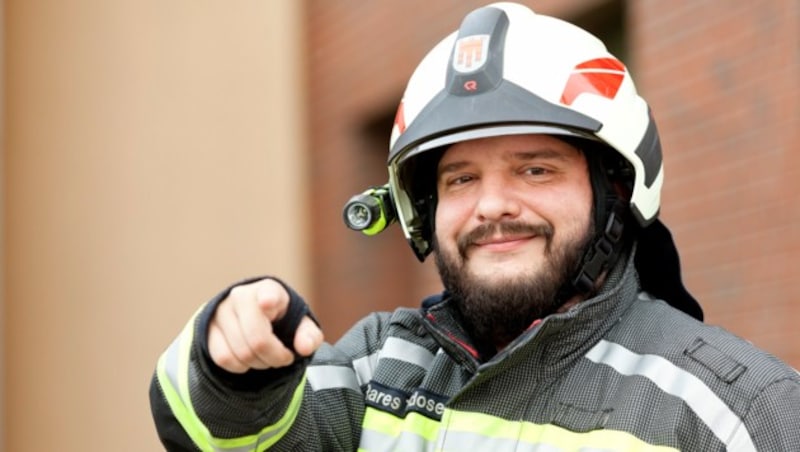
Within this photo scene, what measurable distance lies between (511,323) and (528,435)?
1.14ft

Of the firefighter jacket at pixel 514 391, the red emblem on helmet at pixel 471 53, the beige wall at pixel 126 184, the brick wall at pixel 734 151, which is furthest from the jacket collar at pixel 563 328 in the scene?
the beige wall at pixel 126 184

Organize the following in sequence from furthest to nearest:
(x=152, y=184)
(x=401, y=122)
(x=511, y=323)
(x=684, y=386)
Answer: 1. (x=152, y=184)
2. (x=401, y=122)
3. (x=511, y=323)
4. (x=684, y=386)

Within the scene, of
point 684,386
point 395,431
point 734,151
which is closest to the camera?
point 684,386

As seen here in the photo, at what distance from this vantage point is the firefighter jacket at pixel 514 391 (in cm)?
280

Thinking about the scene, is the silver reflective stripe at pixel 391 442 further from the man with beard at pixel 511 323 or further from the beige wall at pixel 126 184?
the beige wall at pixel 126 184

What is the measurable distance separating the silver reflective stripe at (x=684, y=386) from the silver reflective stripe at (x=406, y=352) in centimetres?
38

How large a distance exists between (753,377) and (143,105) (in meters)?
6.06

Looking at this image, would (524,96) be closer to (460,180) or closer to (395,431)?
(460,180)

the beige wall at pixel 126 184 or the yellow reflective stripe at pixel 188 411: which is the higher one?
the yellow reflective stripe at pixel 188 411

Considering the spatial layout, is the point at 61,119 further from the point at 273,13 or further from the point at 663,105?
the point at 663,105

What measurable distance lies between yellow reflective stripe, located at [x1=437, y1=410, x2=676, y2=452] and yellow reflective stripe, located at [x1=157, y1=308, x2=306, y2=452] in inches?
12.6

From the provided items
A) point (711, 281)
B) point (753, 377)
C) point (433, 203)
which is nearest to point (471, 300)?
point (433, 203)

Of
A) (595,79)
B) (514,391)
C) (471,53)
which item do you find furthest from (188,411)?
(595,79)

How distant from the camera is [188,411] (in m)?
2.87
